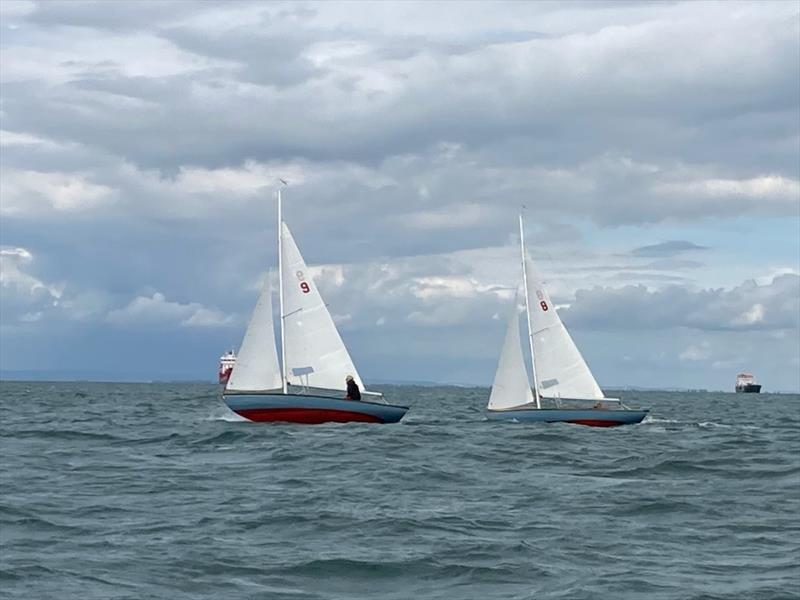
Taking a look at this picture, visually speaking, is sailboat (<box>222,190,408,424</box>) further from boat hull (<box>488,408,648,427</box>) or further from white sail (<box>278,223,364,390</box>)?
boat hull (<box>488,408,648,427</box>)

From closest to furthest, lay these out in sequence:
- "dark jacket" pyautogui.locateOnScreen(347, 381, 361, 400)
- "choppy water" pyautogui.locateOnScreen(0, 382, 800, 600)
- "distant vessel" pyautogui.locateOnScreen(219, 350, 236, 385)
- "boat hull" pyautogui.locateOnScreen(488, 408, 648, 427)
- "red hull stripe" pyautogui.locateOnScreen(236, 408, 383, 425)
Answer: "choppy water" pyautogui.locateOnScreen(0, 382, 800, 600), "red hull stripe" pyautogui.locateOnScreen(236, 408, 383, 425), "dark jacket" pyautogui.locateOnScreen(347, 381, 361, 400), "boat hull" pyautogui.locateOnScreen(488, 408, 648, 427), "distant vessel" pyautogui.locateOnScreen(219, 350, 236, 385)

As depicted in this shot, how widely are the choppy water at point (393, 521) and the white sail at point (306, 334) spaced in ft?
34.8

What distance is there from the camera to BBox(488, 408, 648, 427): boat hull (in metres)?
54.5

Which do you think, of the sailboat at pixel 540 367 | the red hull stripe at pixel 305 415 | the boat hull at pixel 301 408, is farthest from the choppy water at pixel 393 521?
the sailboat at pixel 540 367

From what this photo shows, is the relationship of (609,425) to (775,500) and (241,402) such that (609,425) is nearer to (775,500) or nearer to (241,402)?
(241,402)

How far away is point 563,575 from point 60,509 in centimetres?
Answer: 1040

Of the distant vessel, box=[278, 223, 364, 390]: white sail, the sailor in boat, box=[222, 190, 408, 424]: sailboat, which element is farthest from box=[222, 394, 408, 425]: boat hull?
the distant vessel

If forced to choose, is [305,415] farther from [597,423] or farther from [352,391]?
[597,423]

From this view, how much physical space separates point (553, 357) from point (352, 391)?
40.4ft

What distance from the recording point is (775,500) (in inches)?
1033

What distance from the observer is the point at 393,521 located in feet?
71.3

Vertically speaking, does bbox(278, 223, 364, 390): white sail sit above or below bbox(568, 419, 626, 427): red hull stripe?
above

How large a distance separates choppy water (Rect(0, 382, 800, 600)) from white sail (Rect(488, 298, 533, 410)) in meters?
17.2

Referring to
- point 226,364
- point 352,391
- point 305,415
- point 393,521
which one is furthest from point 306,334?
point 226,364
